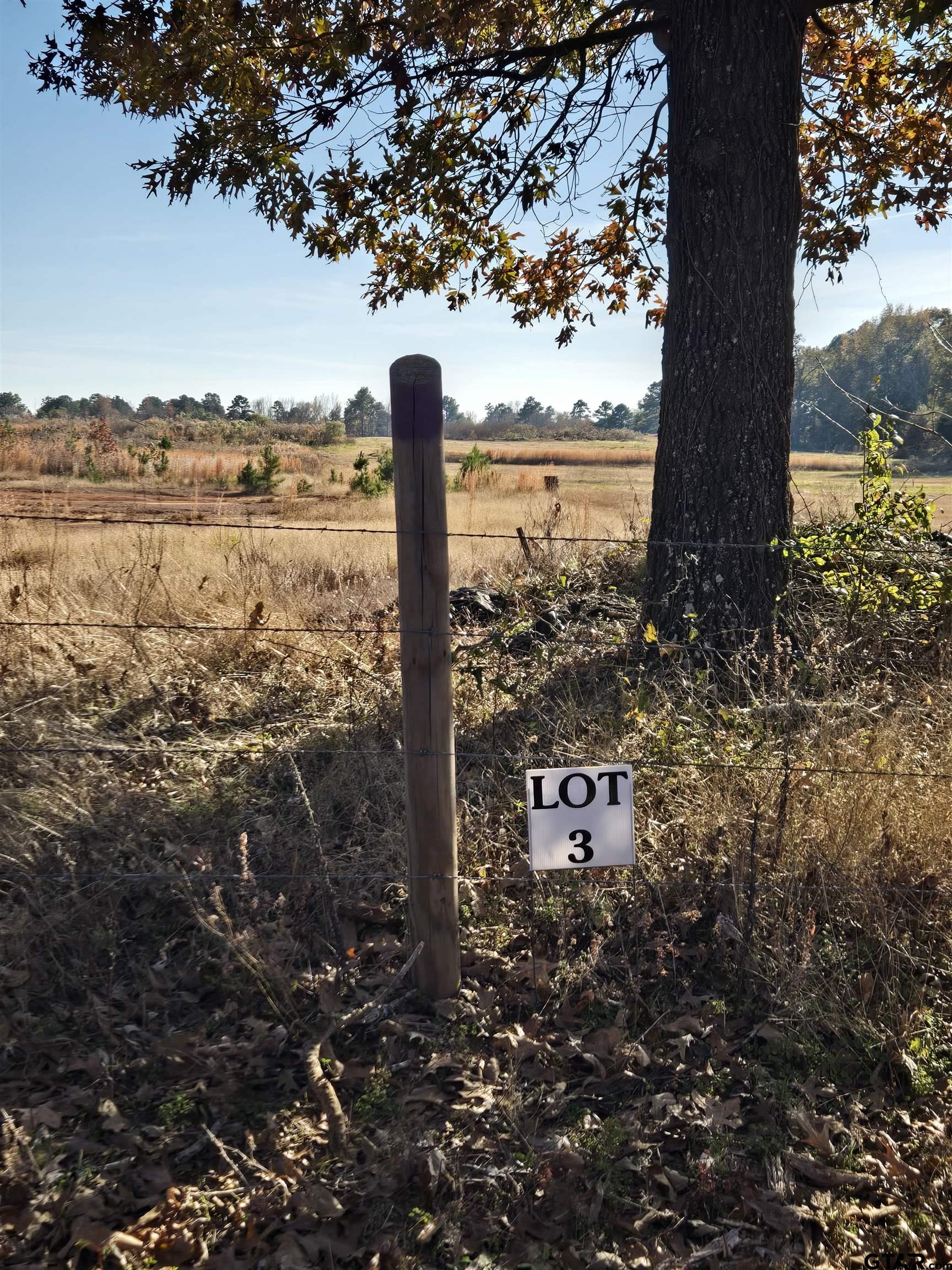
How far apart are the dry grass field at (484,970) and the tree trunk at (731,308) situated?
0.57 m

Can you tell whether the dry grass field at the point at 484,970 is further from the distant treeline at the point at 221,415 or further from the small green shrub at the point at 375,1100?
the distant treeline at the point at 221,415

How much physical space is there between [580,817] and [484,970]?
73cm

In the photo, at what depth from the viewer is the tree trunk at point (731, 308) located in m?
5.68

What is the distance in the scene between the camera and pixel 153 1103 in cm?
286

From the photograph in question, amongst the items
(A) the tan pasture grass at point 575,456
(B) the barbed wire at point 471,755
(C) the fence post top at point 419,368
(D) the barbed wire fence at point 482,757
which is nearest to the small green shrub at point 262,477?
(A) the tan pasture grass at point 575,456

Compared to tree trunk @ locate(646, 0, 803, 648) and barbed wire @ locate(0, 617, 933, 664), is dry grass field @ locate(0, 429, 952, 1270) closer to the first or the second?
barbed wire @ locate(0, 617, 933, 664)

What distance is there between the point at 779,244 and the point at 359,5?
343 centimetres

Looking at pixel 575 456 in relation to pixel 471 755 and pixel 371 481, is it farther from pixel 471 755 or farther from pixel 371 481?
pixel 471 755

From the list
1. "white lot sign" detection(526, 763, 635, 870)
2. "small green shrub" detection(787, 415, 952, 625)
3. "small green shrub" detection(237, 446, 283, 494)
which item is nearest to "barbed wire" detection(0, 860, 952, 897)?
"white lot sign" detection(526, 763, 635, 870)

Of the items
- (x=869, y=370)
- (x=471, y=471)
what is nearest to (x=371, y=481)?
(x=471, y=471)

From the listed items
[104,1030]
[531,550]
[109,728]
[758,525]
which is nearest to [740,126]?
[758,525]

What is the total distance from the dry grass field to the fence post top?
70.8 inches

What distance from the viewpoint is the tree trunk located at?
5.68 meters

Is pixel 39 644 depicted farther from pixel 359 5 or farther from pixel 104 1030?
pixel 359 5
